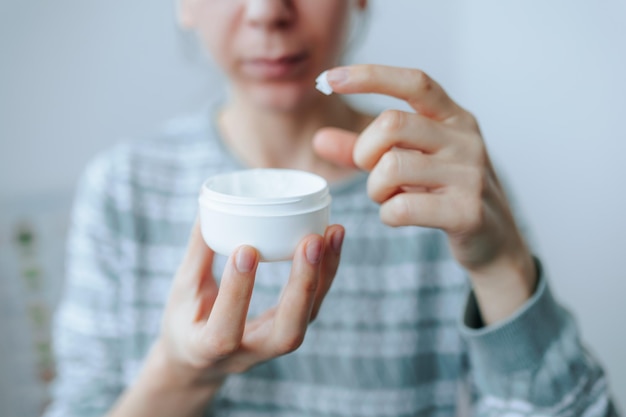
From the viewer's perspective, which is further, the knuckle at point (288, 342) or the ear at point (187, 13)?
the ear at point (187, 13)

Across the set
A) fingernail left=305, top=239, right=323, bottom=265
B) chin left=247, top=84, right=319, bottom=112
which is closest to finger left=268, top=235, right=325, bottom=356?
fingernail left=305, top=239, right=323, bottom=265

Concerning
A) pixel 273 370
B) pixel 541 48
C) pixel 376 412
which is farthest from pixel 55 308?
pixel 541 48

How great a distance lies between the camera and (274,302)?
2.62 ft

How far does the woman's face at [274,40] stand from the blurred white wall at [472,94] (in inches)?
16.2

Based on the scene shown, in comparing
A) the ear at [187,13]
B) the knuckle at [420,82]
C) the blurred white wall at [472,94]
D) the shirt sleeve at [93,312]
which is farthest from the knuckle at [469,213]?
the blurred white wall at [472,94]

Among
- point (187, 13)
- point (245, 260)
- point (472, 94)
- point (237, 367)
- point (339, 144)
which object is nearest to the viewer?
point (245, 260)

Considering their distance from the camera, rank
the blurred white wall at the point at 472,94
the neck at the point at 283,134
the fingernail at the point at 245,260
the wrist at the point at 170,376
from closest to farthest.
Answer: the fingernail at the point at 245,260
the wrist at the point at 170,376
the neck at the point at 283,134
the blurred white wall at the point at 472,94

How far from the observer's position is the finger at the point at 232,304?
0.43 meters

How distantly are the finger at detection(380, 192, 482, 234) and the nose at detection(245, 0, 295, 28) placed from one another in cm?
26

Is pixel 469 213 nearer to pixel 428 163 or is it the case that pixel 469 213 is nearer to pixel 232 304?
pixel 428 163

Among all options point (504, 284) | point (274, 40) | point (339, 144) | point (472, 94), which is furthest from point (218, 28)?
point (472, 94)

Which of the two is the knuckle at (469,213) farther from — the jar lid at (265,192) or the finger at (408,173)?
the jar lid at (265,192)

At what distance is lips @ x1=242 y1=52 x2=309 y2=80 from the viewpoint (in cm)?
67

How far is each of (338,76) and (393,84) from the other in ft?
0.17
